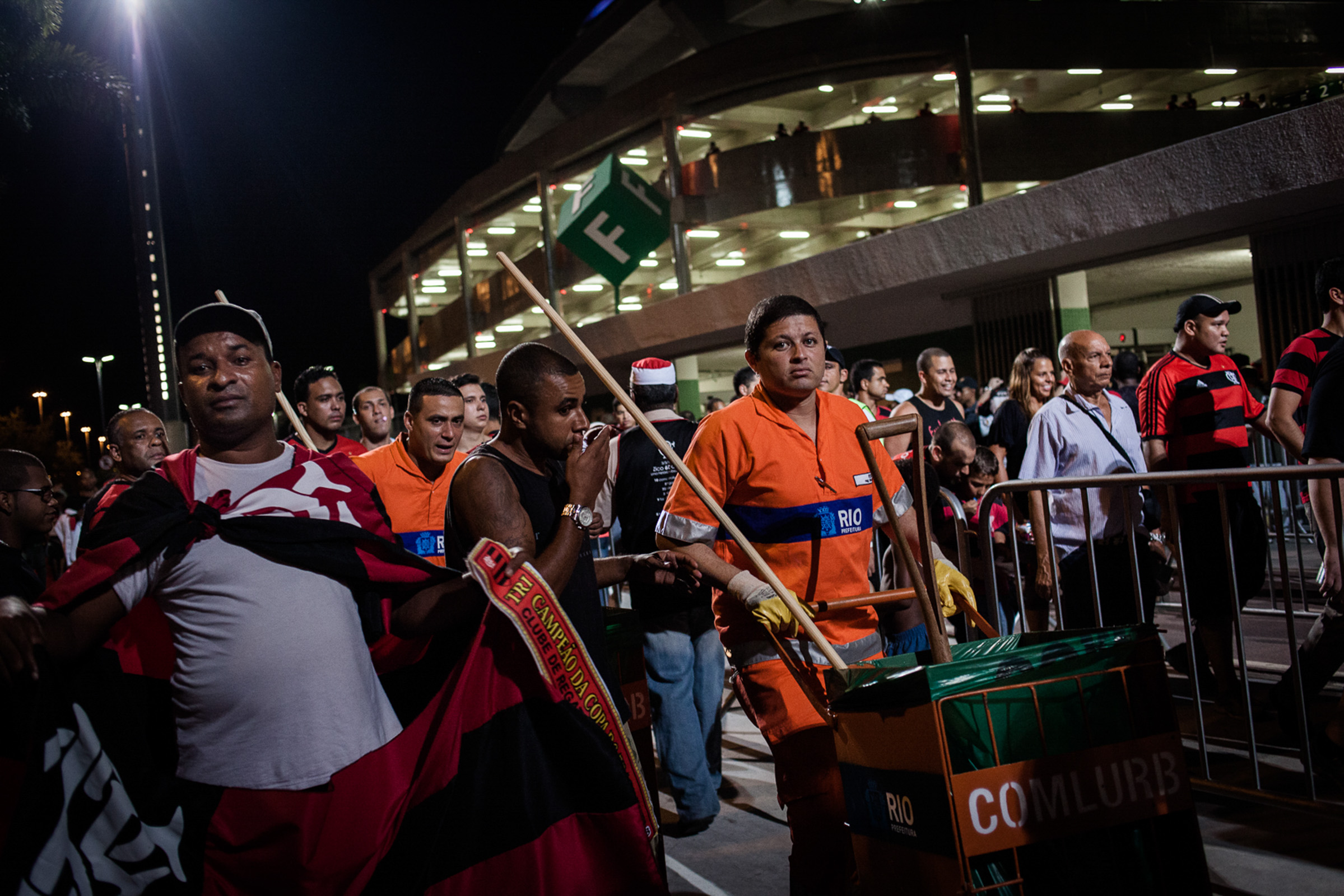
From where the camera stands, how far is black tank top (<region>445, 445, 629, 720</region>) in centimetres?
308

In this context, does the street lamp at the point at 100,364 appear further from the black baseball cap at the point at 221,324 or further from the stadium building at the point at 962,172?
the black baseball cap at the point at 221,324

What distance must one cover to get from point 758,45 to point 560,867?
22396mm

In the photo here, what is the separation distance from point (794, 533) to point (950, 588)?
56 centimetres

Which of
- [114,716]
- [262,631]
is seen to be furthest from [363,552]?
[114,716]

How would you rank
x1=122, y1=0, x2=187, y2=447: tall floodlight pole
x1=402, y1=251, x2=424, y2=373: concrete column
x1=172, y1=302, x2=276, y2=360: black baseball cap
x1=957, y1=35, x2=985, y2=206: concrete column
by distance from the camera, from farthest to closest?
x1=402, y1=251, x2=424, y2=373: concrete column → x1=957, y1=35, x2=985, y2=206: concrete column → x1=122, y1=0, x2=187, y2=447: tall floodlight pole → x1=172, y1=302, x2=276, y2=360: black baseball cap

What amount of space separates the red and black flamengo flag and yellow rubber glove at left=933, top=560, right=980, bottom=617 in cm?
115

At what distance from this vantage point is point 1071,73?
67.4ft

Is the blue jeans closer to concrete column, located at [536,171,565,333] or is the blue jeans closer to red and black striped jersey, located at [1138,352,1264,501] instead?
red and black striped jersey, located at [1138,352,1264,501]

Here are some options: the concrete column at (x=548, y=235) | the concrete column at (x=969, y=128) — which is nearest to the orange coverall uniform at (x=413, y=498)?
the concrete column at (x=969, y=128)

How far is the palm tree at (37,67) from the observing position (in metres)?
6.56

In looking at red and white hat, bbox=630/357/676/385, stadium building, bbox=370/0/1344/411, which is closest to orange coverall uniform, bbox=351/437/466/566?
red and white hat, bbox=630/357/676/385

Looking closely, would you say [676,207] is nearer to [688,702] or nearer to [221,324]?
[688,702]

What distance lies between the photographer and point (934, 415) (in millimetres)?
7758

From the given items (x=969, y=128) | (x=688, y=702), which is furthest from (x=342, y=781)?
(x=969, y=128)
